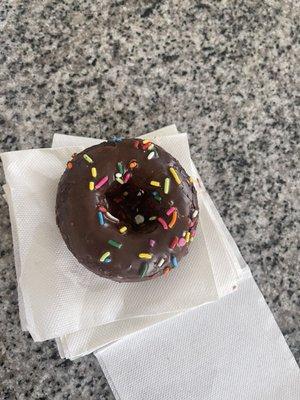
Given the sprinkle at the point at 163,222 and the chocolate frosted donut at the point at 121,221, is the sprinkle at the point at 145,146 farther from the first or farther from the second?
the sprinkle at the point at 163,222

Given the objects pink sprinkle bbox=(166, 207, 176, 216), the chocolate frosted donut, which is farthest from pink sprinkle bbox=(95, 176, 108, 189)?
pink sprinkle bbox=(166, 207, 176, 216)

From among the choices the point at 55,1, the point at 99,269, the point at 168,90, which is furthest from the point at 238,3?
the point at 99,269

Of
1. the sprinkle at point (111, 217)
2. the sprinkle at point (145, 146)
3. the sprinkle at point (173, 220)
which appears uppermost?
the sprinkle at point (145, 146)

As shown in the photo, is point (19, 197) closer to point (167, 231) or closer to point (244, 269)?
point (167, 231)

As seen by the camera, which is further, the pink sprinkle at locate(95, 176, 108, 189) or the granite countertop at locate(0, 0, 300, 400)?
the granite countertop at locate(0, 0, 300, 400)

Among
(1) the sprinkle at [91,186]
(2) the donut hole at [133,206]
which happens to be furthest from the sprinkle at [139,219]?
(1) the sprinkle at [91,186]

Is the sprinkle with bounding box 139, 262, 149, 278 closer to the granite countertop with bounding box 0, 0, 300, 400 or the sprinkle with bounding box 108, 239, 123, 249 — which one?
the sprinkle with bounding box 108, 239, 123, 249

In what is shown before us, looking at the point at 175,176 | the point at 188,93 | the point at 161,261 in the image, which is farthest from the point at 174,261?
the point at 188,93

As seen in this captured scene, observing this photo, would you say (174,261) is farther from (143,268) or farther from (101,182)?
(101,182)
